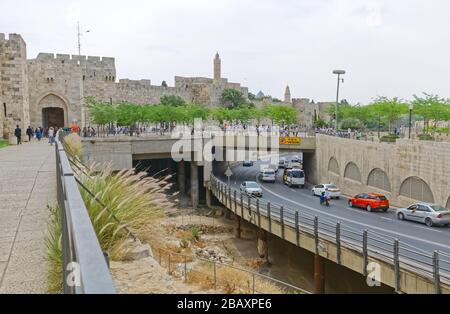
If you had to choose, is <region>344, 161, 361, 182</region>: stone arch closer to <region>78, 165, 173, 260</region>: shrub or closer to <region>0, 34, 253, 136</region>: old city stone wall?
<region>0, 34, 253, 136</region>: old city stone wall

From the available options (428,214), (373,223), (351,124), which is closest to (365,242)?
(373,223)

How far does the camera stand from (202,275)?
743 cm

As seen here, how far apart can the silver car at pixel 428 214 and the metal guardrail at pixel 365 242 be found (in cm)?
383

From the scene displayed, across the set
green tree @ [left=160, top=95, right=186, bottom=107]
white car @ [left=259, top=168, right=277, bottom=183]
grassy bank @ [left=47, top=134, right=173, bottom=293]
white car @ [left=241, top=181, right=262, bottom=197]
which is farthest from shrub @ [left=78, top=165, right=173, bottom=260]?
green tree @ [left=160, top=95, right=186, bottom=107]

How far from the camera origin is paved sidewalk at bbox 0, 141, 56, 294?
482 cm

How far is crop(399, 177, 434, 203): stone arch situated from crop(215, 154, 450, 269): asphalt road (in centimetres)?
161

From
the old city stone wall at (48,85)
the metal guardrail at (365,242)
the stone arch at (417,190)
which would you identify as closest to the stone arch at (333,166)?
the stone arch at (417,190)

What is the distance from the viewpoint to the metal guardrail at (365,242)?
484 inches

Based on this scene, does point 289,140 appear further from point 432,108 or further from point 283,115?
point 283,115

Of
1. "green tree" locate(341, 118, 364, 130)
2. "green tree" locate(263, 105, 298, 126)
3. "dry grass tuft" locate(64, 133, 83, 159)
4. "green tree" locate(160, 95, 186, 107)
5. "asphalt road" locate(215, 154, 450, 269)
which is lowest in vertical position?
"asphalt road" locate(215, 154, 450, 269)

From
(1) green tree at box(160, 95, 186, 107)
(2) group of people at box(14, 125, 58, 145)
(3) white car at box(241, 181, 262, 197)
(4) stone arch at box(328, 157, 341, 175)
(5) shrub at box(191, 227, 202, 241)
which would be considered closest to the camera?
(5) shrub at box(191, 227, 202, 241)

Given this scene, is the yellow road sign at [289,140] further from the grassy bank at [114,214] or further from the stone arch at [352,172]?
the grassy bank at [114,214]
